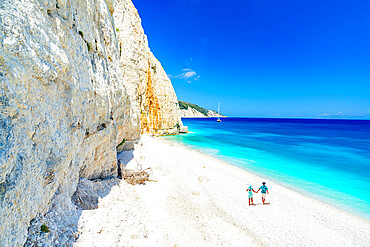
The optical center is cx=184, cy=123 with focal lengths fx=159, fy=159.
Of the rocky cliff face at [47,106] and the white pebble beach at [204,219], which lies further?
the white pebble beach at [204,219]

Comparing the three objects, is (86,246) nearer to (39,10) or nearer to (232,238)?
(232,238)

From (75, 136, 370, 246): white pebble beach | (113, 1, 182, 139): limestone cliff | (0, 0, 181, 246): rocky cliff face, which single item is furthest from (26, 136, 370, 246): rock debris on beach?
(113, 1, 182, 139): limestone cliff

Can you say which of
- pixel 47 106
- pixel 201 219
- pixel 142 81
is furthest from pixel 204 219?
pixel 142 81

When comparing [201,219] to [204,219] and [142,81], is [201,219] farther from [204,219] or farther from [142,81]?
[142,81]

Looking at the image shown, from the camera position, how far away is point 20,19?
278 cm

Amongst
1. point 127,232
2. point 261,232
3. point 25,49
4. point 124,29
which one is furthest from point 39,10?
point 124,29

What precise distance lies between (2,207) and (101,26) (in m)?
8.27

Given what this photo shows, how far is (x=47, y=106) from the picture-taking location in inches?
132

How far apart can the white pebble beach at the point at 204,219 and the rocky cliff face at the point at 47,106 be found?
1.32 metres

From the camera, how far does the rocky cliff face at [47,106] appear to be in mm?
2416

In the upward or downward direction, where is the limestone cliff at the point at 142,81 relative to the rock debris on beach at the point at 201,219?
upward

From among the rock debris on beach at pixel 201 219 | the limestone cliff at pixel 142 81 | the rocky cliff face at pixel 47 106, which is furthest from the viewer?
the limestone cliff at pixel 142 81

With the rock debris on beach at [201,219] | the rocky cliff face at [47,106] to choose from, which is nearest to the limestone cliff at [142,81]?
the rock debris on beach at [201,219]

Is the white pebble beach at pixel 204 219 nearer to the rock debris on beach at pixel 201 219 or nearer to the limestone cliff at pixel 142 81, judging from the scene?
the rock debris on beach at pixel 201 219
